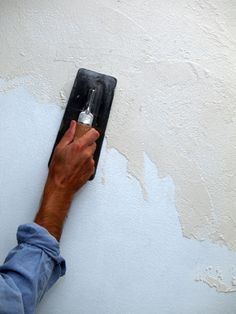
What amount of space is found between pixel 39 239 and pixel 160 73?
584 mm

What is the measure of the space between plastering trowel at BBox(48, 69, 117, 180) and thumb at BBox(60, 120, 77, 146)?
0.9 inches

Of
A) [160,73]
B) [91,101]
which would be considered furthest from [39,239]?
[160,73]

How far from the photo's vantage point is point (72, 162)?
3.21 feet

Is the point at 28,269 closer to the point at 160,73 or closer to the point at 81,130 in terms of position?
the point at 81,130

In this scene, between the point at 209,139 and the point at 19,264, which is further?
the point at 209,139

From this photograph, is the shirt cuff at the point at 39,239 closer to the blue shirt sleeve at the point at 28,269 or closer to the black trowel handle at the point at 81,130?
the blue shirt sleeve at the point at 28,269

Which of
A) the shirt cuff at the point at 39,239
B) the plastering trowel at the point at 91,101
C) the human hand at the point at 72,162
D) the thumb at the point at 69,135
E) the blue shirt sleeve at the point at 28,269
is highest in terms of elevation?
the plastering trowel at the point at 91,101

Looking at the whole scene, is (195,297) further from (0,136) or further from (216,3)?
(216,3)

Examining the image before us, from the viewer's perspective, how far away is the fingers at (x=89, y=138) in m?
1.00

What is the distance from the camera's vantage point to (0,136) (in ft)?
3.44

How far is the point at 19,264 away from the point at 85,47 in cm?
64

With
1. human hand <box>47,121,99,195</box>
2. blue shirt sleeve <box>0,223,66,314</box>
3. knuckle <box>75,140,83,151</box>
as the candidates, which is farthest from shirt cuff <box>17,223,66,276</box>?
knuckle <box>75,140,83,151</box>

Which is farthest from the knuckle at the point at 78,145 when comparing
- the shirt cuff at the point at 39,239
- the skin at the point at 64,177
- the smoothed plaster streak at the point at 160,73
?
the shirt cuff at the point at 39,239

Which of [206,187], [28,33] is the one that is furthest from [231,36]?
[28,33]
